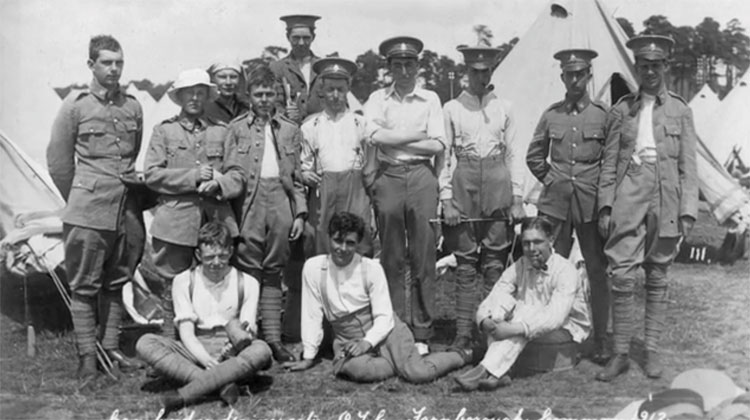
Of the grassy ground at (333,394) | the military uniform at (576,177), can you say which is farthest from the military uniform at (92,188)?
the military uniform at (576,177)

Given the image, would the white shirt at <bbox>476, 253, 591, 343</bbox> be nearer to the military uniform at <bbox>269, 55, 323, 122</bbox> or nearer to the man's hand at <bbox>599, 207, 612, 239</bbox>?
the man's hand at <bbox>599, 207, 612, 239</bbox>

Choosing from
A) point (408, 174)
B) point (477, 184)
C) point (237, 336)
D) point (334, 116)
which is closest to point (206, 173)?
point (334, 116)

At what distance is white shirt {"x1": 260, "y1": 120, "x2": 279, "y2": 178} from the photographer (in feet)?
16.0

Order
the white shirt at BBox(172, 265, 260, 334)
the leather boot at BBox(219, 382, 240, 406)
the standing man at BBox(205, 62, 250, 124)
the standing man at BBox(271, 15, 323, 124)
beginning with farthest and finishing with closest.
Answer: the standing man at BBox(271, 15, 323, 124) < the standing man at BBox(205, 62, 250, 124) < the white shirt at BBox(172, 265, 260, 334) < the leather boot at BBox(219, 382, 240, 406)

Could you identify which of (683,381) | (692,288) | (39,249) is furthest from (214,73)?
(692,288)

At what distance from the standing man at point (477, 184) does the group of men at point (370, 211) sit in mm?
10

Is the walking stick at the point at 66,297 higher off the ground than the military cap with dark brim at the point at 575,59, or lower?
lower

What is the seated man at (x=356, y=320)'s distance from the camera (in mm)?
→ 4523

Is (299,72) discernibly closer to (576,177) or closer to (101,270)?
(101,270)

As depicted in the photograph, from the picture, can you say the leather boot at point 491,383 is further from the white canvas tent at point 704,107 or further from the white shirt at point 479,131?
the white canvas tent at point 704,107

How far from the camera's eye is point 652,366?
15.4 ft

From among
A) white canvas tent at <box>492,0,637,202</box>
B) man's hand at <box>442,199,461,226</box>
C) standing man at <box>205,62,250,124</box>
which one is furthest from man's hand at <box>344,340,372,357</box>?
white canvas tent at <box>492,0,637,202</box>

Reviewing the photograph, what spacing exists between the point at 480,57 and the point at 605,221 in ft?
4.17

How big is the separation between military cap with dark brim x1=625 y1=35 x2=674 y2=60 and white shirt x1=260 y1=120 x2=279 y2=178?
223cm
